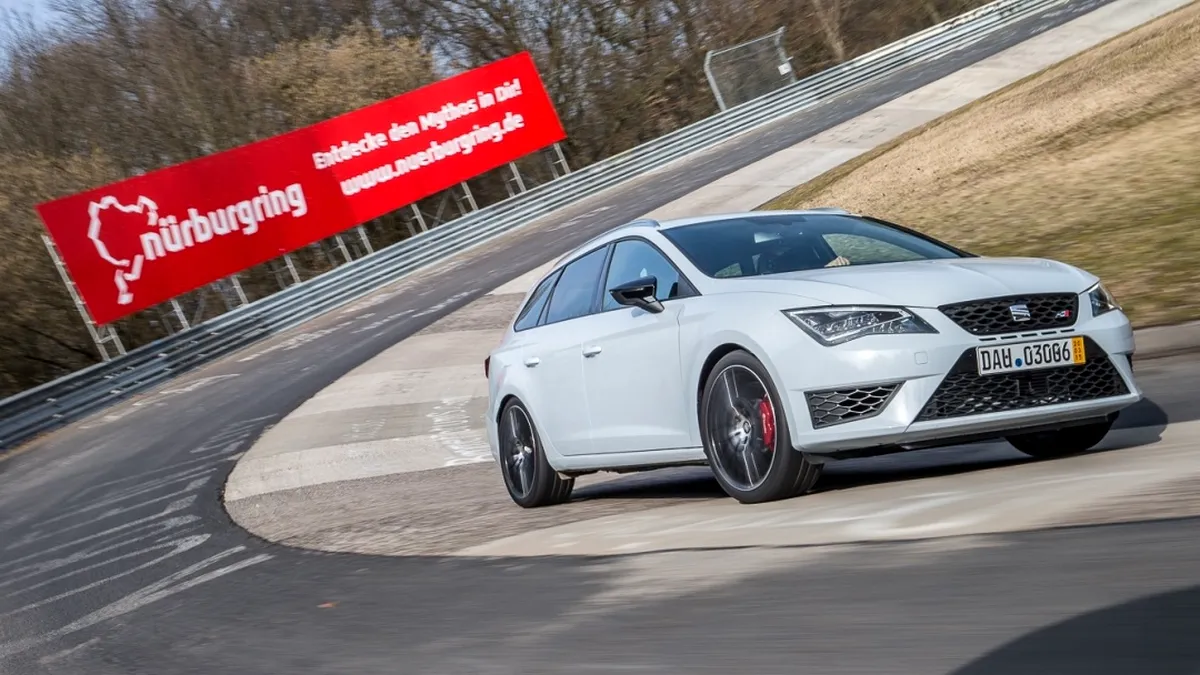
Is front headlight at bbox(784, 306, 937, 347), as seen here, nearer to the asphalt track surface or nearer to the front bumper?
the front bumper

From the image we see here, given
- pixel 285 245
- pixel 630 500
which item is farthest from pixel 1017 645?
pixel 285 245

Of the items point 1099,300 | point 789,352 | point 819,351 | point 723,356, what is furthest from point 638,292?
point 1099,300

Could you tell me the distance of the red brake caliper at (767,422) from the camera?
699cm

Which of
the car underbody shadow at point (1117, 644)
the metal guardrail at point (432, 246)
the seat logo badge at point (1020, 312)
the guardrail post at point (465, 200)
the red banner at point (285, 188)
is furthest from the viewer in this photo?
the guardrail post at point (465, 200)

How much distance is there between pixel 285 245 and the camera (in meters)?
31.7

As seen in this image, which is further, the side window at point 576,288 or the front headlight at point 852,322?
the side window at point 576,288

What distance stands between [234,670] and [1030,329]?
3588 millimetres

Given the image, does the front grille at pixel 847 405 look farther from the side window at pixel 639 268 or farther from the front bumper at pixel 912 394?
the side window at pixel 639 268

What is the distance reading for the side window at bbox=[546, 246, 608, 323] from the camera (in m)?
8.92

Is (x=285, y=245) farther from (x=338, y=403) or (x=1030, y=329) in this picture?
(x=1030, y=329)

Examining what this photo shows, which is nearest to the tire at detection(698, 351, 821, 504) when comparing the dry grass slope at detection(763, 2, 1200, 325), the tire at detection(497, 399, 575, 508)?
the tire at detection(497, 399, 575, 508)

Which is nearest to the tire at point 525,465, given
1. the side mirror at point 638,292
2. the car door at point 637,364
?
the car door at point 637,364

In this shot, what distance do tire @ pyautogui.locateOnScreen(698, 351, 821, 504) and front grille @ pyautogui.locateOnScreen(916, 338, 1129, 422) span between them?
67 centimetres

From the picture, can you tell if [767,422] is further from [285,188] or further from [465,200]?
[465,200]
